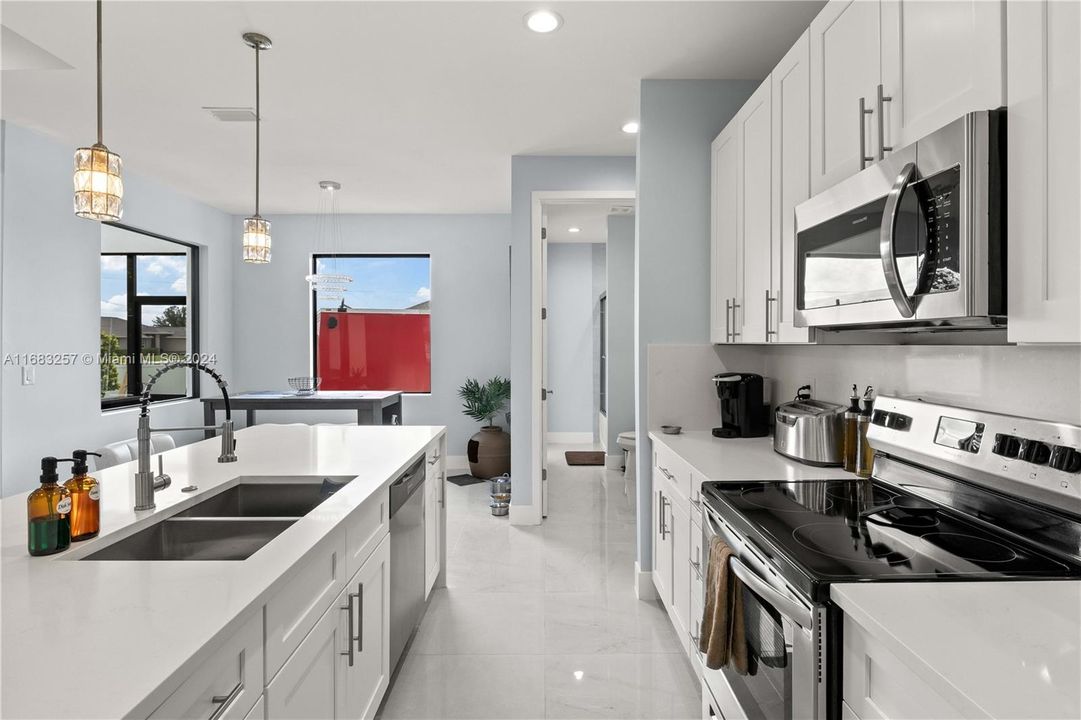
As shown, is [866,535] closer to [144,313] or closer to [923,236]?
[923,236]

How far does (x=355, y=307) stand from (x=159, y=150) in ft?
8.30

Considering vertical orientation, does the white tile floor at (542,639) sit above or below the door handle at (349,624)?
below

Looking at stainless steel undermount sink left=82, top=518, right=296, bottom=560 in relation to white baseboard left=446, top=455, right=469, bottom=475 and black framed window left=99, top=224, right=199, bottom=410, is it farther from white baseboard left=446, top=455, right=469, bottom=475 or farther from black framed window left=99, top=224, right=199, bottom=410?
white baseboard left=446, top=455, right=469, bottom=475

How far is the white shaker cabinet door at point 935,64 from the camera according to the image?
111cm

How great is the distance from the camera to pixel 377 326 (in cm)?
620

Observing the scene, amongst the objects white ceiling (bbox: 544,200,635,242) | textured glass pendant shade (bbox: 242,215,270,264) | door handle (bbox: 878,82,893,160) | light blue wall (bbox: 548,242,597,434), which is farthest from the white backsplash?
light blue wall (bbox: 548,242,597,434)

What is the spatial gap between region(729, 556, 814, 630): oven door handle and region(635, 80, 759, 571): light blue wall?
161 centimetres

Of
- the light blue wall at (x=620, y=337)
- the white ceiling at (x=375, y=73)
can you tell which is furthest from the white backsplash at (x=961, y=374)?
the light blue wall at (x=620, y=337)

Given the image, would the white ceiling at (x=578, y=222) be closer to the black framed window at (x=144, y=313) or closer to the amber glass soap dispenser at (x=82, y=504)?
the black framed window at (x=144, y=313)

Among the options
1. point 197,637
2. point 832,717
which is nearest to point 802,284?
point 832,717

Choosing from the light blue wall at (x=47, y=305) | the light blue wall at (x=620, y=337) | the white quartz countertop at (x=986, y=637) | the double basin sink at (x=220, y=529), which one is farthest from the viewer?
the light blue wall at (x=620, y=337)

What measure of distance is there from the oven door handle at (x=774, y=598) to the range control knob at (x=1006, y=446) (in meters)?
0.62

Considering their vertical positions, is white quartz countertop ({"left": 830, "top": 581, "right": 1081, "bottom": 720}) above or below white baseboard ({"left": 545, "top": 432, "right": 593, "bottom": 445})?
above

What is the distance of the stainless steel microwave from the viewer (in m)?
1.10
